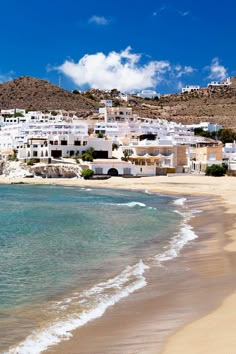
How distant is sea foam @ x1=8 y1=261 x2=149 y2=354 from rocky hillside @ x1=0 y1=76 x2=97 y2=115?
129008mm

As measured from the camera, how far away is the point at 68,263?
51.3ft

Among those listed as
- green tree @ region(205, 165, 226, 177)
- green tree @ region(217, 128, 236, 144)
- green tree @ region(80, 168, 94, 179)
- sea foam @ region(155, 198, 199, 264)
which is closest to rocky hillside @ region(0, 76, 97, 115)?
green tree @ region(217, 128, 236, 144)

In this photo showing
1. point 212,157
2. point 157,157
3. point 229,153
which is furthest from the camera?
point 157,157

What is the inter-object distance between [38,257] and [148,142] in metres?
59.6

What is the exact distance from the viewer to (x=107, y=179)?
6756 centimetres

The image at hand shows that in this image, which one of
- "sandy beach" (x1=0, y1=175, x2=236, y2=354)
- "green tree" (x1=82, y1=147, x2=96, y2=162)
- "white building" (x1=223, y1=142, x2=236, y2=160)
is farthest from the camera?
"white building" (x1=223, y1=142, x2=236, y2=160)

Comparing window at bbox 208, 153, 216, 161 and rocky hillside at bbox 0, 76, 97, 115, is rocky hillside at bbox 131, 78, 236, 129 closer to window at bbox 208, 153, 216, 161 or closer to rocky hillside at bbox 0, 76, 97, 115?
rocky hillside at bbox 0, 76, 97, 115

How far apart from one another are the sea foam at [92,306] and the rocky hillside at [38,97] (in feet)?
423

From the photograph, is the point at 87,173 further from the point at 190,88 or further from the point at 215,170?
the point at 190,88

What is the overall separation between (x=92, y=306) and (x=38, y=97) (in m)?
143

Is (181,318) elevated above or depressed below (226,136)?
below

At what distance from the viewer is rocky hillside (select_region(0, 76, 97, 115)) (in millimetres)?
144625

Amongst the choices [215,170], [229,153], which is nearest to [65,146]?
[215,170]

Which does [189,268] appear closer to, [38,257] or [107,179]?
[38,257]
